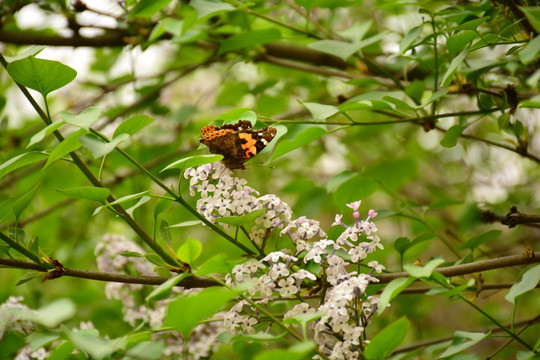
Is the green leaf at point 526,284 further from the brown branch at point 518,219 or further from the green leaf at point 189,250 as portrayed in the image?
the green leaf at point 189,250

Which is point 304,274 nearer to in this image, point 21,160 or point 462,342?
point 462,342

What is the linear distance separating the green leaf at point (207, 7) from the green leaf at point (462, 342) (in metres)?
0.61

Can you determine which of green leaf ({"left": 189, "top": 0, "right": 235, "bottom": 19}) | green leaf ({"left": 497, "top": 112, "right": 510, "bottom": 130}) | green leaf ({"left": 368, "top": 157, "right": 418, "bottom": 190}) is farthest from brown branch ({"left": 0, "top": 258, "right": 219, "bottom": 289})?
green leaf ({"left": 368, "top": 157, "right": 418, "bottom": 190})

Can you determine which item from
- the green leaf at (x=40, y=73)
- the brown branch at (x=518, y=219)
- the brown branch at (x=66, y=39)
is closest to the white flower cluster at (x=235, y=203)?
the green leaf at (x=40, y=73)

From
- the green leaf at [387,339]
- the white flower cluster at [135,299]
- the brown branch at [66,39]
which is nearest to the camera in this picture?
the green leaf at [387,339]

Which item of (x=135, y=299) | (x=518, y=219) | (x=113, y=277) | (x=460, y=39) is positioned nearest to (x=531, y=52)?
(x=460, y=39)

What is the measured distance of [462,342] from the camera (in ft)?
2.44

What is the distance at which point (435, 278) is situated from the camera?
2.28 ft

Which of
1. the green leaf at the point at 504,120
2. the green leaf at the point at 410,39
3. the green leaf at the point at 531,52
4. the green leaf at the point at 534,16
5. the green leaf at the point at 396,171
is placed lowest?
the green leaf at the point at 396,171

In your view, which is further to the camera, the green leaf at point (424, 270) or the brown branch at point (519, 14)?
the brown branch at point (519, 14)

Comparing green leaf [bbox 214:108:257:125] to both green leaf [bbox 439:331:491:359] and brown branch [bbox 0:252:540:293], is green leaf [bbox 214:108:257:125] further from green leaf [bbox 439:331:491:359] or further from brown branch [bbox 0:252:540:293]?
green leaf [bbox 439:331:491:359]

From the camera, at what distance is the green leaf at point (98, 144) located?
663mm

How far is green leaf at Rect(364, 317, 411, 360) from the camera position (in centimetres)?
61

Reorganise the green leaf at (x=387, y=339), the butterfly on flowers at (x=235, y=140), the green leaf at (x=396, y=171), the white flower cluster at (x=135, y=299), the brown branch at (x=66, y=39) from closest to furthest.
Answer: the green leaf at (x=387, y=339) → the butterfly on flowers at (x=235, y=140) → the white flower cluster at (x=135, y=299) → the brown branch at (x=66, y=39) → the green leaf at (x=396, y=171)
